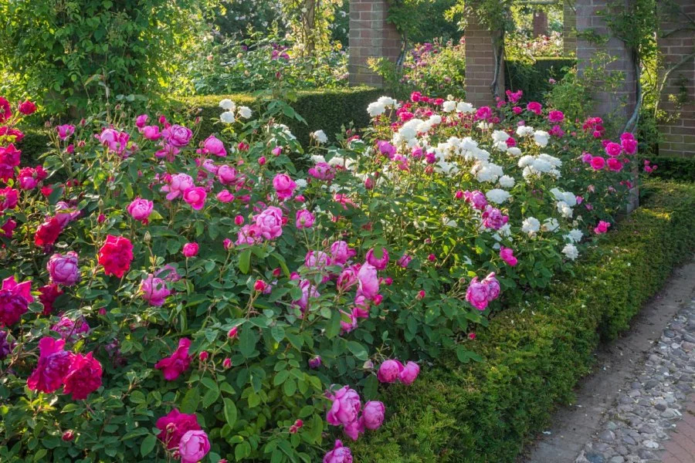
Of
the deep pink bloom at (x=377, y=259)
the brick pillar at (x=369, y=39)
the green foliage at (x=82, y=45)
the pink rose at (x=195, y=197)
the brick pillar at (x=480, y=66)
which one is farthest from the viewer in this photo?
the brick pillar at (x=480, y=66)

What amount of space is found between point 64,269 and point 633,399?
108 inches

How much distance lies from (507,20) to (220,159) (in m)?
6.74

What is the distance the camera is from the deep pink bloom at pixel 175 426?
2.09 meters

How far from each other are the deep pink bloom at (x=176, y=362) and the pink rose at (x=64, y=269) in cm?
36

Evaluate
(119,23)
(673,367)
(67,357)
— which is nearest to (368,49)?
(119,23)

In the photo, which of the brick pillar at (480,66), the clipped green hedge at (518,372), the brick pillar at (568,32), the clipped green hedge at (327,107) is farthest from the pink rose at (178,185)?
the brick pillar at (568,32)

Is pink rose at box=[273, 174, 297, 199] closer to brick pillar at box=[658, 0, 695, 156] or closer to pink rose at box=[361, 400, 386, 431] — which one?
pink rose at box=[361, 400, 386, 431]

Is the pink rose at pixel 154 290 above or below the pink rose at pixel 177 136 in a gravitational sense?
below

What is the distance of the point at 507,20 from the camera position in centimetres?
955

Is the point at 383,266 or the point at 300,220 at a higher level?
the point at 300,220

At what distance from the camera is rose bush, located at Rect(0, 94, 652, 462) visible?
7.08ft

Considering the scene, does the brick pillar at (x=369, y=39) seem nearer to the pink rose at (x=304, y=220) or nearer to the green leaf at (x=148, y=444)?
the pink rose at (x=304, y=220)

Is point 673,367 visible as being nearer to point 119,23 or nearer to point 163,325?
A: point 163,325

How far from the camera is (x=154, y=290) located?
2.28 meters
